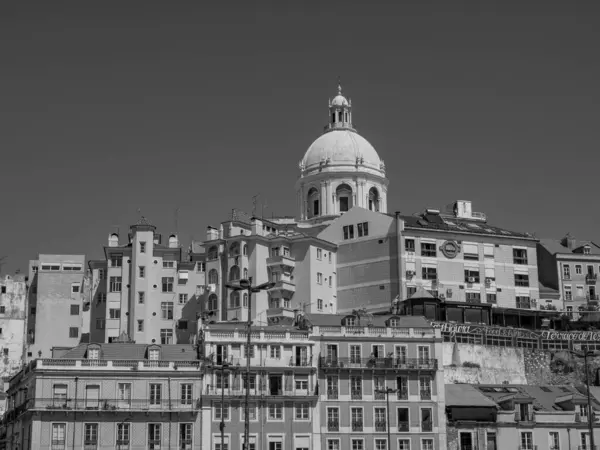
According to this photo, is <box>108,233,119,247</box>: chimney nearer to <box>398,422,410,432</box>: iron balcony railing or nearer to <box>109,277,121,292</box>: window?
<box>109,277,121,292</box>: window

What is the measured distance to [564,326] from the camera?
133 metres

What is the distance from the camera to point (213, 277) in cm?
13488

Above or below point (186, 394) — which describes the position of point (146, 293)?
above

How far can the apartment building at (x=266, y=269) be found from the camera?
430 feet

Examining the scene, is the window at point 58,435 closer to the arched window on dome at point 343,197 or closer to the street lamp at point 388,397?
the street lamp at point 388,397

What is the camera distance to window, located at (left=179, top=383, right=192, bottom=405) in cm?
9931

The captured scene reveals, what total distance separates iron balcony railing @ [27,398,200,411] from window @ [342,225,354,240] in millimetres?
43468

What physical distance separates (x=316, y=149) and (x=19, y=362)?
1877 inches

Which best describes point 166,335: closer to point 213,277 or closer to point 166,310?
point 166,310

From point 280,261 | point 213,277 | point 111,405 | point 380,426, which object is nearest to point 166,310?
point 213,277

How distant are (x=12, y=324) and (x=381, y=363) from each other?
5537 centimetres

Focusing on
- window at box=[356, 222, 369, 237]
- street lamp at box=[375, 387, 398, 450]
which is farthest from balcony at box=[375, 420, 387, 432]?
window at box=[356, 222, 369, 237]

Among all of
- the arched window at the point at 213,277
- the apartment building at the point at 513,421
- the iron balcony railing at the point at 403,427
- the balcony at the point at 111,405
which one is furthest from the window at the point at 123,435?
the arched window at the point at 213,277

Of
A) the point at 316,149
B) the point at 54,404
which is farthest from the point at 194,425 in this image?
the point at 316,149
